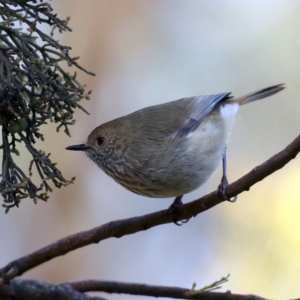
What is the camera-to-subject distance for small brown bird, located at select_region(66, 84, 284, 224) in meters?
1.25

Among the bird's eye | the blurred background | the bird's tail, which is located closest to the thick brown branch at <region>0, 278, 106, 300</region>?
the bird's eye

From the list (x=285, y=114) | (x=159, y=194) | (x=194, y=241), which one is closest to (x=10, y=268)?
(x=159, y=194)

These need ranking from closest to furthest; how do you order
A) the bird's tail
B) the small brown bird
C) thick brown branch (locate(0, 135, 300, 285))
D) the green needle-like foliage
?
the green needle-like foliage, thick brown branch (locate(0, 135, 300, 285)), the small brown bird, the bird's tail

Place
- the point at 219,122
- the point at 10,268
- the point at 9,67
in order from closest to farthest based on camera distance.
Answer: the point at 9,67 < the point at 10,268 < the point at 219,122

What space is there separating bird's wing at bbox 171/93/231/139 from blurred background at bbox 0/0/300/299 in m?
0.73

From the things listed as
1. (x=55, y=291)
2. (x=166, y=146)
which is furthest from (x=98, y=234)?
(x=166, y=146)

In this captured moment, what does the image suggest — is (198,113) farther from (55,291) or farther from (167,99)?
(167,99)

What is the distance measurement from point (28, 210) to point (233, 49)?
134 cm

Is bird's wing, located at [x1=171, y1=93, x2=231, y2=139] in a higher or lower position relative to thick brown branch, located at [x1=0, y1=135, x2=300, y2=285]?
higher

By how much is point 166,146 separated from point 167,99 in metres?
1.06

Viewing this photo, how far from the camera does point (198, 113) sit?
1486 mm

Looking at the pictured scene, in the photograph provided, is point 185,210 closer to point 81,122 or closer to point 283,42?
point 81,122

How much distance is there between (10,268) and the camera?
112 cm

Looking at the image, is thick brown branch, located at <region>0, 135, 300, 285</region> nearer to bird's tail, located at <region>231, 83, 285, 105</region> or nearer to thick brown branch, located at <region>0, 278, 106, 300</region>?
thick brown branch, located at <region>0, 278, 106, 300</region>
